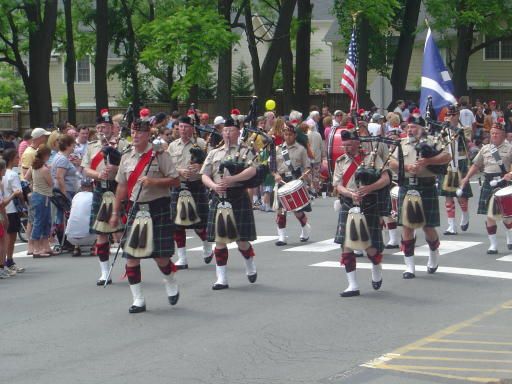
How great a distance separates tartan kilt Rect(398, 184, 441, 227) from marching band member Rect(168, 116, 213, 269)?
8.30 feet

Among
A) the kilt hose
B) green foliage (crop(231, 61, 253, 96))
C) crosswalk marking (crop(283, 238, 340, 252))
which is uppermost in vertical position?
green foliage (crop(231, 61, 253, 96))

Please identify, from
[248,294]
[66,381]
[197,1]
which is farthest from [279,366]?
[197,1]

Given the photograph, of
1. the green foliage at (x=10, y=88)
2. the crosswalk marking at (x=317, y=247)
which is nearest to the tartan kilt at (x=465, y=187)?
the crosswalk marking at (x=317, y=247)

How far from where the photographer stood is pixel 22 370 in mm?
8609

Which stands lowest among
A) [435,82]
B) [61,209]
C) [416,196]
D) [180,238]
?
[180,238]

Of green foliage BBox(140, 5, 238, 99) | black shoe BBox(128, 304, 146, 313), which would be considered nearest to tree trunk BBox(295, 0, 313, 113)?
green foliage BBox(140, 5, 238, 99)

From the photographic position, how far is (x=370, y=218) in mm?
11797

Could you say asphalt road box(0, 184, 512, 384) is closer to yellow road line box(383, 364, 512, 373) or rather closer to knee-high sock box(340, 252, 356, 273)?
yellow road line box(383, 364, 512, 373)

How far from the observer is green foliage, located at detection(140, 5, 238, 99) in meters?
27.9

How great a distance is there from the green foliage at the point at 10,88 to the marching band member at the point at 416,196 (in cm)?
5211

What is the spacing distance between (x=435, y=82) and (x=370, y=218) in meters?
6.75

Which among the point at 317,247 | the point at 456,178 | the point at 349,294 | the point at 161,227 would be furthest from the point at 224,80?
the point at 161,227

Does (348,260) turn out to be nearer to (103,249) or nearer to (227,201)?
(227,201)

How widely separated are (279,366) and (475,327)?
2340 millimetres
